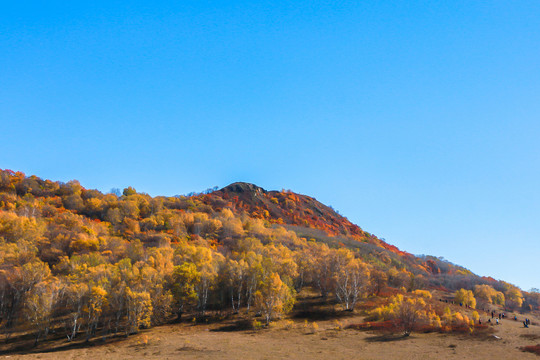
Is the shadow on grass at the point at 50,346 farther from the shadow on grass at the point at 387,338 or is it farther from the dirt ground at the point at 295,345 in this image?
the shadow on grass at the point at 387,338

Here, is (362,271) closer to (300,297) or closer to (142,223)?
(300,297)

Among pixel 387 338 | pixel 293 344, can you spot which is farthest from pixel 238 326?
pixel 387 338

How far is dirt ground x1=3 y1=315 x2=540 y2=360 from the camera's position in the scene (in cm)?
4766

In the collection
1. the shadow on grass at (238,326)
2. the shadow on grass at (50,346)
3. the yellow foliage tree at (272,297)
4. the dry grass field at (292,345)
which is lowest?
the shadow on grass at (50,346)

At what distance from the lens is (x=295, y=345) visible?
52531mm

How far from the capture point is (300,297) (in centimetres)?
8369

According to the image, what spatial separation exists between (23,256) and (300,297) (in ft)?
199

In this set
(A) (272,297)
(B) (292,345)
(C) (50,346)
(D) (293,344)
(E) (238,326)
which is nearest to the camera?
(B) (292,345)

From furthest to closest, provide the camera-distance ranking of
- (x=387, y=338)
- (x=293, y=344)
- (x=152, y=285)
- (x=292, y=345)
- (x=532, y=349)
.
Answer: (x=152, y=285)
(x=387, y=338)
(x=293, y=344)
(x=292, y=345)
(x=532, y=349)

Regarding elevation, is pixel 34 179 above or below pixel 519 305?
above

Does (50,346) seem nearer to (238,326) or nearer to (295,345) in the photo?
(238,326)

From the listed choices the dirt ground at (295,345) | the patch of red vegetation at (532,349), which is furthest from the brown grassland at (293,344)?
the patch of red vegetation at (532,349)

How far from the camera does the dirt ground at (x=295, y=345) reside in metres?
47.7

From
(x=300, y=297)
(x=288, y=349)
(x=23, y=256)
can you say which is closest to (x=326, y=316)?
(x=300, y=297)
